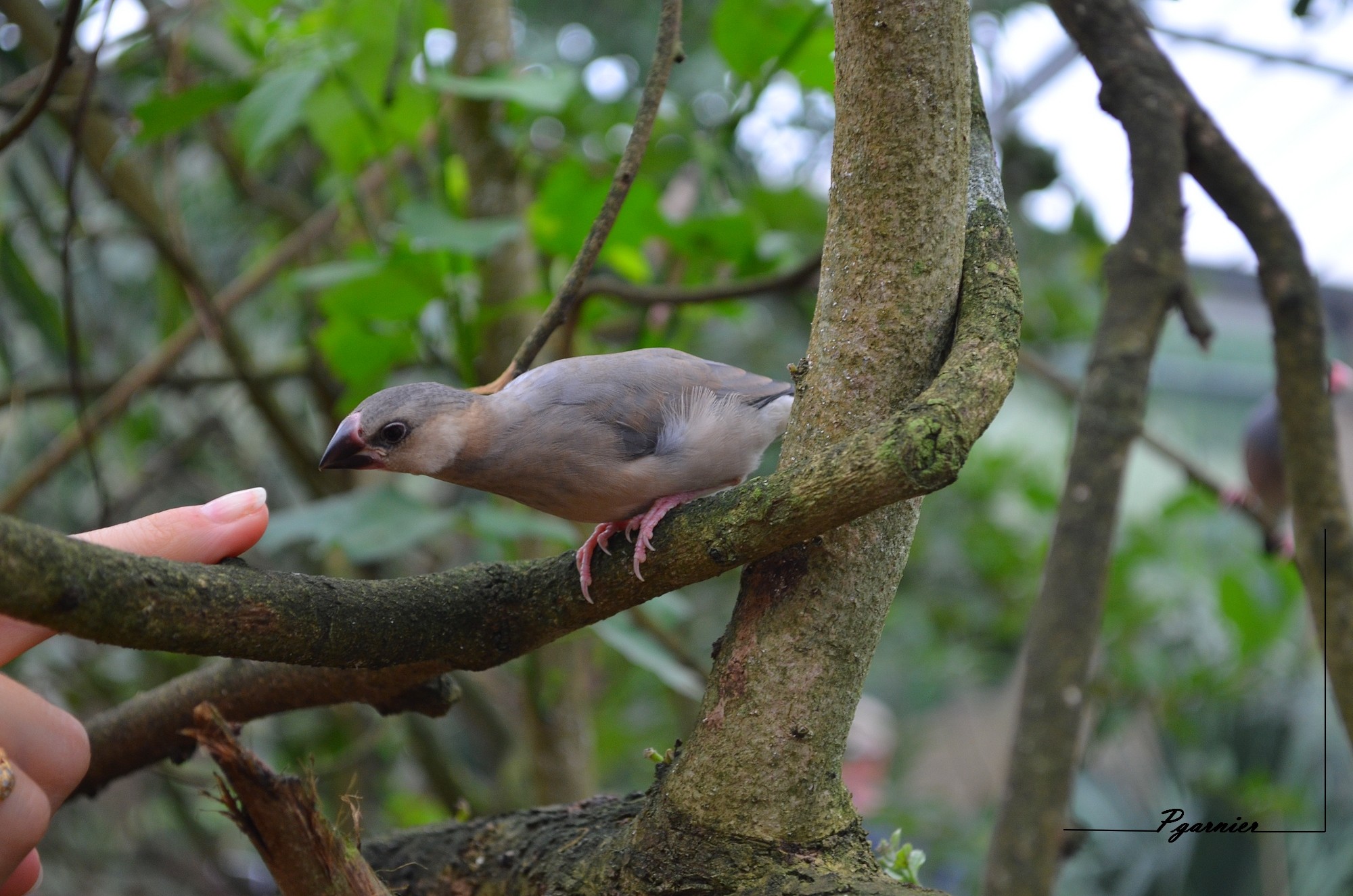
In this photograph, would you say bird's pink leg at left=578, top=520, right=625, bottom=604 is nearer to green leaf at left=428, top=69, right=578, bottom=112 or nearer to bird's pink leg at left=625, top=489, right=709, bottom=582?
bird's pink leg at left=625, top=489, right=709, bottom=582

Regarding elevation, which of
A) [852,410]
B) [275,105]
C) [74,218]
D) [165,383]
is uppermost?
[165,383]

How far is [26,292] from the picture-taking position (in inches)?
118

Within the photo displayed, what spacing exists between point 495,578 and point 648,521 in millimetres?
331

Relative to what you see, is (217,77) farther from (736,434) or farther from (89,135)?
(736,434)

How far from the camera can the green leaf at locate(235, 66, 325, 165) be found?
2184 mm

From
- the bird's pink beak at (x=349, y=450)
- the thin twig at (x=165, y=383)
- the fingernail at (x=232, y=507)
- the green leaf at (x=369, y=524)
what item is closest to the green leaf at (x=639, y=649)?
the green leaf at (x=369, y=524)

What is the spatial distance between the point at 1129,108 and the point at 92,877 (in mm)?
5436

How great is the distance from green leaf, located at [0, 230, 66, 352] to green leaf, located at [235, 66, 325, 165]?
103 centimetres

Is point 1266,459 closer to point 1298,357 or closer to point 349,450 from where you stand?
point 1298,357

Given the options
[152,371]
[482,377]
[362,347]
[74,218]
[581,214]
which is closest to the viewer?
[74,218]

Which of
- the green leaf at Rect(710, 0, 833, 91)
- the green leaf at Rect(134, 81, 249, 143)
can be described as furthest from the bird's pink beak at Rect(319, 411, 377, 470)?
the green leaf at Rect(710, 0, 833, 91)

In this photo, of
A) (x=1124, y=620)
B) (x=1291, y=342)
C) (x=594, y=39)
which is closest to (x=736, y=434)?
A: (x=1291, y=342)

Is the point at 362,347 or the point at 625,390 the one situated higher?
the point at 362,347

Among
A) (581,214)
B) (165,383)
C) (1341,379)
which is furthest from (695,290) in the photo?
(1341,379)
